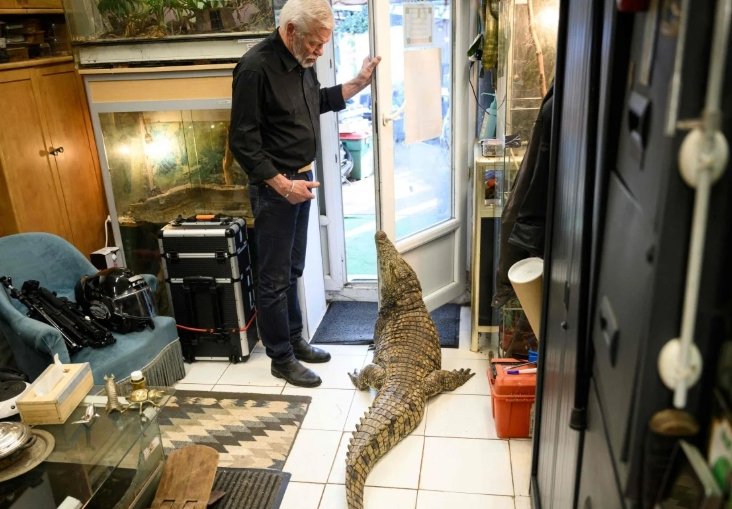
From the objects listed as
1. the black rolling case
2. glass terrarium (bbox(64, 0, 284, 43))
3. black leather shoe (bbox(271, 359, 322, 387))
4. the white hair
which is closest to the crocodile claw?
black leather shoe (bbox(271, 359, 322, 387))

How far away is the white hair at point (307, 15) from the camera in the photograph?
8.48 ft

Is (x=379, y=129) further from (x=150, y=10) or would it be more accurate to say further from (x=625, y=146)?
(x=625, y=146)

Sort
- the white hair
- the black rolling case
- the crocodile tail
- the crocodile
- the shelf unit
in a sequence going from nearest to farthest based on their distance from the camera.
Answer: the crocodile tail → the crocodile → the white hair → the shelf unit → the black rolling case

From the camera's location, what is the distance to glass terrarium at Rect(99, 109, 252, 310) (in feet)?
11.2

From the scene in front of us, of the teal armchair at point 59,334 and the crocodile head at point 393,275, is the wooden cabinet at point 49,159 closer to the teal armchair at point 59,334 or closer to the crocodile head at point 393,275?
the teal armchair at point 59,334

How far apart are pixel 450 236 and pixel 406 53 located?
1.11 m

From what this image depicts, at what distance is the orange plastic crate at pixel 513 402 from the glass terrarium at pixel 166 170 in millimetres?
1699

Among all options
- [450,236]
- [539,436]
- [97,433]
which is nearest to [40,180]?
[97,433]

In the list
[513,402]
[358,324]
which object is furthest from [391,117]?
[513,402]

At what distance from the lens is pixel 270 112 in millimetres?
2734

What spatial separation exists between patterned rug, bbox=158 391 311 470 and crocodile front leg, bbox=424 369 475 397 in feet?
1.97

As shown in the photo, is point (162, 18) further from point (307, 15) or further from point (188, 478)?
point (188, 478)

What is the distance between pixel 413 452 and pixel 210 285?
141 cm

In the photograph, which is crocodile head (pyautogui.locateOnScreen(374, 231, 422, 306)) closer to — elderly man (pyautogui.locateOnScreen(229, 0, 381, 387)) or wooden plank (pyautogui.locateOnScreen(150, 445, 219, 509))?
elderly man (pyautogui.locateOnScreen(229, 0, 381, 387))
